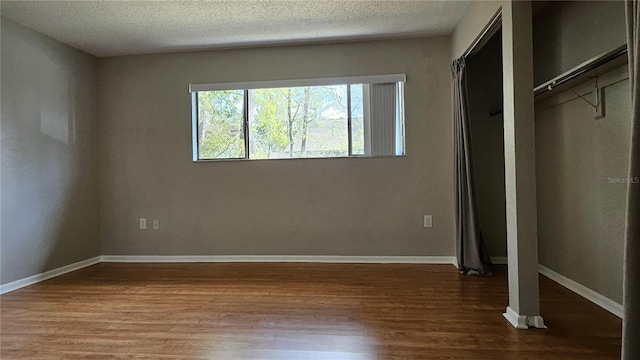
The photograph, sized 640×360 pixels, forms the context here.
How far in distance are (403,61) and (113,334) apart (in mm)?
3525

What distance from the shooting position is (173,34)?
11.5ft

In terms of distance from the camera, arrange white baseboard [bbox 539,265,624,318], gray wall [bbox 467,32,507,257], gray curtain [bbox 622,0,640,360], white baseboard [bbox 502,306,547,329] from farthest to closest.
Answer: gray wall [bbox 467,32,507,257] < white baseboard [bbox 539,265,624,318] < white baseboard [bbox 502,306,547,329] < gray curtain [bbox 622,0,640,360]

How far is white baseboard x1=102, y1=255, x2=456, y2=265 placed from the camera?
3.73m

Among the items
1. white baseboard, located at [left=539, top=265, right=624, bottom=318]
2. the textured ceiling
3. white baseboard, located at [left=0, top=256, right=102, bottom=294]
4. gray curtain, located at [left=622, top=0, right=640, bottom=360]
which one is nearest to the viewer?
gray curtain, located at [left=622, top=0, right=640, bottom=360]

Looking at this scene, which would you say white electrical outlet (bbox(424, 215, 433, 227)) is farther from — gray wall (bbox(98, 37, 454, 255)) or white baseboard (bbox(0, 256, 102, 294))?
white baseboard (bbox(0, 256, 102, 294))

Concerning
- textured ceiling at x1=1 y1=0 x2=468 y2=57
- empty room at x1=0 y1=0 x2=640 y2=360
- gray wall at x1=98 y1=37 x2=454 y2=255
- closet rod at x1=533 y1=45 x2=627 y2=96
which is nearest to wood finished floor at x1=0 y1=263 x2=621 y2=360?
empty room at x1=0 y1=0 x2=640 y2=360

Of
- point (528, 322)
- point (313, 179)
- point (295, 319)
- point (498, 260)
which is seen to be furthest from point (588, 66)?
point (313, 179)

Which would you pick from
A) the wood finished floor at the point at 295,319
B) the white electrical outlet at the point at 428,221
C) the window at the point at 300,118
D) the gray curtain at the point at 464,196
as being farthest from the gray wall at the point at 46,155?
the gray curtain at the point at 464,196

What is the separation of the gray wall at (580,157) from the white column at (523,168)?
63 cm

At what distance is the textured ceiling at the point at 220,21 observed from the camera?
295 centimetres

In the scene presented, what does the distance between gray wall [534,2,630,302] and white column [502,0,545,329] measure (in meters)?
0.63

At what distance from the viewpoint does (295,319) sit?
7.50 ft

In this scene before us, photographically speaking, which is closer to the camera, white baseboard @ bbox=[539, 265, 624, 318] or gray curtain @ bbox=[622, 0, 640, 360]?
gray curtain @ bbox=[622, 0, 640, 360]

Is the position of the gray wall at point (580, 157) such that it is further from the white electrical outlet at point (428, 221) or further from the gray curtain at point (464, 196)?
the white electrical outlet at point (428, 221)
